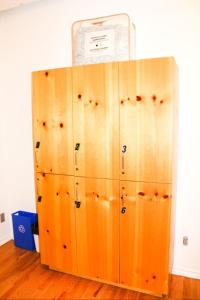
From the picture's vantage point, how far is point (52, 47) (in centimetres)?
249

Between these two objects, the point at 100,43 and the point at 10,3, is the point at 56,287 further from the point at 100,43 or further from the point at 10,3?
the point at 10,3

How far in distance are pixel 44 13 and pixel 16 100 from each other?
996mm

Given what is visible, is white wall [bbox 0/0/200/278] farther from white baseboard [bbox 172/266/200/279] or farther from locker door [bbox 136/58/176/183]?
locker door [bbox 136/58/176/183]

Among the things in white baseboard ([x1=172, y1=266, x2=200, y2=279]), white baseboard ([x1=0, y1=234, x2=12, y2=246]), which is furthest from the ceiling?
white baseboard ([x1=172, y1=266, x2=200, y2=279])

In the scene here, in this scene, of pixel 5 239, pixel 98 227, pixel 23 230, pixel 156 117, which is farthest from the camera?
pixel 5 239

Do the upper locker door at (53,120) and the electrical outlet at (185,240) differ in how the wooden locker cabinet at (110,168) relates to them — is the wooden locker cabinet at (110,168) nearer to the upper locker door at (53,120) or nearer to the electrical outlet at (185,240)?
the upper locker door at (53,120)

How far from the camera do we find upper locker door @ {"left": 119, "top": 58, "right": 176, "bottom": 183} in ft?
5.55

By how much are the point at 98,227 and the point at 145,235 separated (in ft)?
1.32

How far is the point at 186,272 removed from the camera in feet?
7.19

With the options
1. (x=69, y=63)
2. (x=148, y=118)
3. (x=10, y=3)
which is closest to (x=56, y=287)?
(x=148, y=118)

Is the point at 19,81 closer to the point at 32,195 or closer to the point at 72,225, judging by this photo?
the point at 32,195

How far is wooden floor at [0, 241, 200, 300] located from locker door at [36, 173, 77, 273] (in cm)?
12

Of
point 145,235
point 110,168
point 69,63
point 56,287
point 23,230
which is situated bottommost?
point 56,287

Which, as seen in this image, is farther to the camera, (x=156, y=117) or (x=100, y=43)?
(x=100, y=43)
